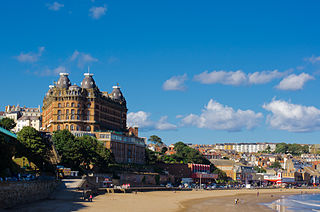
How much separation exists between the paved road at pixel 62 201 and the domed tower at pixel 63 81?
213 feet

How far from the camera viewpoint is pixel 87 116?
454 ft

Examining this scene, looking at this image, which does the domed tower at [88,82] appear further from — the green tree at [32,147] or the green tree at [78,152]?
the green tree at [32,147]

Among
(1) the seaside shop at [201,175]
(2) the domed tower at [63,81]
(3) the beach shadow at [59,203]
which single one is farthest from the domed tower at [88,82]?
(3) the beach shadow at [59,203]

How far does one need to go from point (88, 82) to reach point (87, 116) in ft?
36.9

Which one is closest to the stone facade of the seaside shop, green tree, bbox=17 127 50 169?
the seaside shop

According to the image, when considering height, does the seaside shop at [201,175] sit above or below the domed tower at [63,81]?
below

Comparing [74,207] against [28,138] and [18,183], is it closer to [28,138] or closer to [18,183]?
[18,183]

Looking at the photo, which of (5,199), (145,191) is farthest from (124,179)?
(5,199)

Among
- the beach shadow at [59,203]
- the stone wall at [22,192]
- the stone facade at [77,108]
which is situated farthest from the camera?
the stone facade at [77,108]

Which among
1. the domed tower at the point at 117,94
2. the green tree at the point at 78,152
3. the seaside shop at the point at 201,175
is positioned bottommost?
the seaside shop at the point at 201,175

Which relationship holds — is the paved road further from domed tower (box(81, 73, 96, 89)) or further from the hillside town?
domed tower (box(81, 73, 96, 89))

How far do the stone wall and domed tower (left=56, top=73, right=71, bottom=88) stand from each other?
73.3 m

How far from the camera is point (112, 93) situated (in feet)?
538

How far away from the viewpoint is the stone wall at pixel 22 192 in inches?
2080
